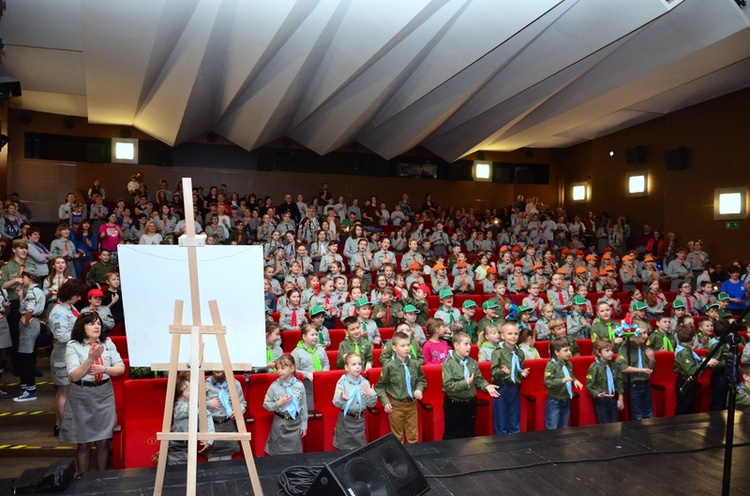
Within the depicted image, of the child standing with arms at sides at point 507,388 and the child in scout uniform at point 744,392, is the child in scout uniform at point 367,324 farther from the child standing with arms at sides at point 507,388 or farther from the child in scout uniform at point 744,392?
the child in scout uniform at point 744,392

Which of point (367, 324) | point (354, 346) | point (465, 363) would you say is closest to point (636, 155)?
point (367, 324)

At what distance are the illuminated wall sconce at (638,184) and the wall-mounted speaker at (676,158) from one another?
0.97 meters

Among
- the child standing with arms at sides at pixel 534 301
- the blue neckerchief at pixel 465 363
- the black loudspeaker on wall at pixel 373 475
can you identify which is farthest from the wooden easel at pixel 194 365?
the child standing with arms at sides at pixel 534 301

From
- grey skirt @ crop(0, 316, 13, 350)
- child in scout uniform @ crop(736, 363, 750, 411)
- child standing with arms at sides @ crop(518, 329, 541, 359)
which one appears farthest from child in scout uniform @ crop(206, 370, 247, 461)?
child in scout uniform @ crop(736, 363, 750, 411)

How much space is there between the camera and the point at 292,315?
6.48 metres

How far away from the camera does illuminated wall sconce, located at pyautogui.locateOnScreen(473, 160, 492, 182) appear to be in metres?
16.2

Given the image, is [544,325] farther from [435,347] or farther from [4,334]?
[4,334]

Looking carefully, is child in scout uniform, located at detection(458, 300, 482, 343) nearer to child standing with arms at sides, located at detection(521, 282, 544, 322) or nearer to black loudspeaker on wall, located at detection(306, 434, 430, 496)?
child standing with arms at sides, located at detection(521, 282, 544, 322)

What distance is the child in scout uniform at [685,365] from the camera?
548 cm

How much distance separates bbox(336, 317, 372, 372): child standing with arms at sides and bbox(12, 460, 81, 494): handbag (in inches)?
99.9

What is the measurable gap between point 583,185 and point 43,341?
1377cm

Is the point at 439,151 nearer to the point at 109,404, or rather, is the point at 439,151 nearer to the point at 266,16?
Answer: the point at 266,16

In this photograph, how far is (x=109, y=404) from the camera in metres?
3.99

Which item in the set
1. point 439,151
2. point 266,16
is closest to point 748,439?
point 266,16
